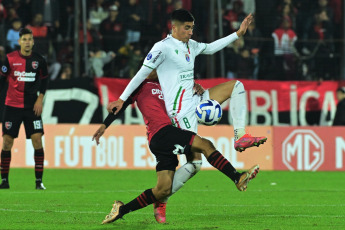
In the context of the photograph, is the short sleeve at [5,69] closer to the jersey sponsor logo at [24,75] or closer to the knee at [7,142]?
the jersey sponsor logo at [24,75]

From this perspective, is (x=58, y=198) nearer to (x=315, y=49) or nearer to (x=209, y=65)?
(x=209, y=65)

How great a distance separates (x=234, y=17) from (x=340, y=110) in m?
2.98

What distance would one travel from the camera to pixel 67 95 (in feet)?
56.5

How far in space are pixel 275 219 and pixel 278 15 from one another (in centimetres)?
1034

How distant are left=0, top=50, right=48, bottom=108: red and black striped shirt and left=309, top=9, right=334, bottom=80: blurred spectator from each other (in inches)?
302

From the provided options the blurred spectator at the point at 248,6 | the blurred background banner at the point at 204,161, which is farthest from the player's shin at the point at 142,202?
the blurred spectator at the point at 248,6

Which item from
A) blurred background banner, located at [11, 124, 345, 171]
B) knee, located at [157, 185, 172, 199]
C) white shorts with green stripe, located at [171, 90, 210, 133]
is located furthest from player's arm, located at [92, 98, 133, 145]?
blurred background banner, located at [11, 124, 345, 171]

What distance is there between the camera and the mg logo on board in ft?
53.5

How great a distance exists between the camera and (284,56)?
1795 cm

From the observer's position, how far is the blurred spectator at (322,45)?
17.9 m

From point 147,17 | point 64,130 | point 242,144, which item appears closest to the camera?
point 242,144

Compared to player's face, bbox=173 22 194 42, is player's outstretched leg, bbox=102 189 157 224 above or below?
below

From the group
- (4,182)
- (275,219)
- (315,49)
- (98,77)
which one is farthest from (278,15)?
(275,219)

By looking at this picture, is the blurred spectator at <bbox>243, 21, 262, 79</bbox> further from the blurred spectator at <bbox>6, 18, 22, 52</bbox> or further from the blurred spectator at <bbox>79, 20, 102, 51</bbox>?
the blurred spectator at <bbox>6, 18, 22, 52</bbox>
